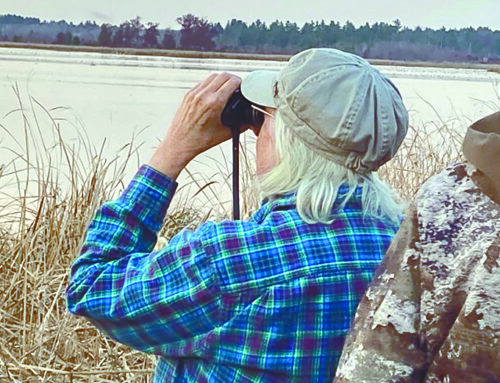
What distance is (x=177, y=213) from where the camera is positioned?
4.27m

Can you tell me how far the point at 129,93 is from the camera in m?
13.2

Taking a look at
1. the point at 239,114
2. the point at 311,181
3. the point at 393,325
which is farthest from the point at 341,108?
the point at 393,325

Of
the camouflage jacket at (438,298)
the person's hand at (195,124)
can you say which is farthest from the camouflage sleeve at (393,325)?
the person's hand at (195,124)

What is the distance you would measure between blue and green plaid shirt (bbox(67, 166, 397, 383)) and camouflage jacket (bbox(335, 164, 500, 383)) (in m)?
0.35

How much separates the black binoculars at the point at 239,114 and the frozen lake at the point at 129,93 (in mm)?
935

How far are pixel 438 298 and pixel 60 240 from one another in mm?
3008

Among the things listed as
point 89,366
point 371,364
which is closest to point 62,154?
point 89,366

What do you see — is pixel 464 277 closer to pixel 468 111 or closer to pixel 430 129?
pixel 430 129

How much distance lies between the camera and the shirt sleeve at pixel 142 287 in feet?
4.65

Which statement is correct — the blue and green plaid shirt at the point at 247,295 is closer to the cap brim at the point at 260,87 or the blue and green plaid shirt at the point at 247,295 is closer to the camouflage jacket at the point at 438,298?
the cap brim at the point at 260,87

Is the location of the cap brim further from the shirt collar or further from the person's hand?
the shirt collar

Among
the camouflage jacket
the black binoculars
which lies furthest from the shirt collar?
the camouflage jacket

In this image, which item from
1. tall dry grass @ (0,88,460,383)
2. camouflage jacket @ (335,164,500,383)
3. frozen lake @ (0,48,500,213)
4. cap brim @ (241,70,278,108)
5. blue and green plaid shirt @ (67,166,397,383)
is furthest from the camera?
frozen lake @ (0,48,500,213)

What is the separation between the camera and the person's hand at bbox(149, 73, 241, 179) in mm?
1704
